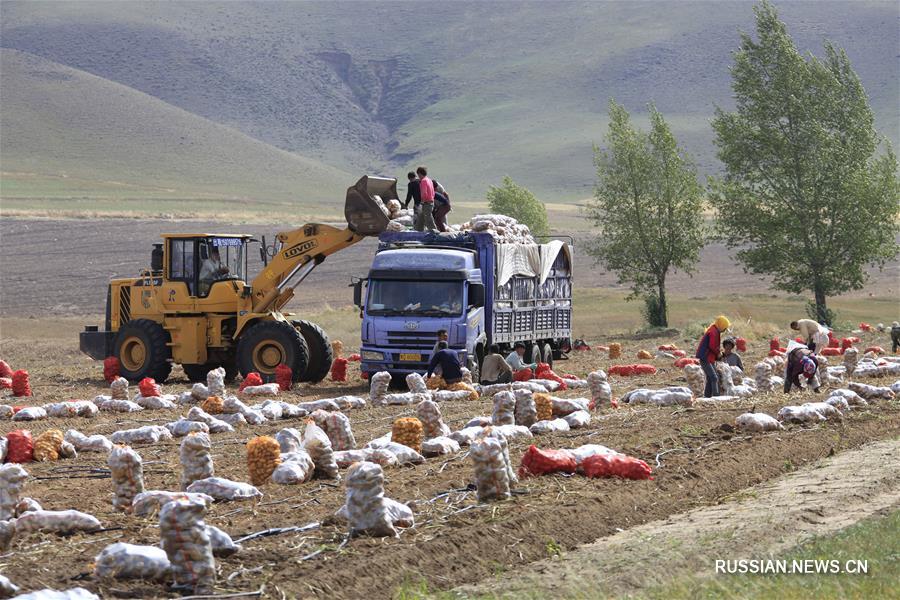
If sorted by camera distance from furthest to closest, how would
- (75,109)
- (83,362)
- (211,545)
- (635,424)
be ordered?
(75,109) < (83,362) < (635,424) < (211,545)

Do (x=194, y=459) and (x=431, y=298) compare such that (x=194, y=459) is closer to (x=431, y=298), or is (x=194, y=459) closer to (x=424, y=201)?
(x=431, y=298)

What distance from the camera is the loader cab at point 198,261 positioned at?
1116 inches

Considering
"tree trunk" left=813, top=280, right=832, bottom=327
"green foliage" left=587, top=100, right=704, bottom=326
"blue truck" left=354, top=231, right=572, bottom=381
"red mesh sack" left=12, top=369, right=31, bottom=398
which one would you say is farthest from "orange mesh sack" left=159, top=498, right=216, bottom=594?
"green foliage" left=587, top=100, right=704, bottom=326

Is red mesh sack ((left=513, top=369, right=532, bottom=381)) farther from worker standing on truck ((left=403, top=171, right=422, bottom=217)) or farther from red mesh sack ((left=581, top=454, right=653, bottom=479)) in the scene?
red mesh sack ((left=581, top=454, right=653, bottom=479))

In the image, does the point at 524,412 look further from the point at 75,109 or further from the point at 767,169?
the point at 75,109

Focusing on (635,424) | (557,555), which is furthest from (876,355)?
(557,555)

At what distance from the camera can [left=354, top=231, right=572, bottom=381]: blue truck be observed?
85.1ft

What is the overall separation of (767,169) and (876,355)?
18.5 metres

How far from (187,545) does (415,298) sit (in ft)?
56.8

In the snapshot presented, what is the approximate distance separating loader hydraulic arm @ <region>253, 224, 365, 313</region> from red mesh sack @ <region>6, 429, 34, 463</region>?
1262 centimetres

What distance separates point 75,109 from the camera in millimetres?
169625

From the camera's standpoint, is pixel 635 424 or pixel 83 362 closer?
pixel 635 424

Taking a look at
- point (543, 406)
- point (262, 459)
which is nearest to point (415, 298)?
point (543, 406)

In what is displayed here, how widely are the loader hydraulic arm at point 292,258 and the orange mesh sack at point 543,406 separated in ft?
35.8
